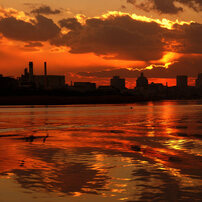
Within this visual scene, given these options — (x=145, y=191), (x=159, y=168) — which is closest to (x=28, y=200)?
(x=145, y=191)

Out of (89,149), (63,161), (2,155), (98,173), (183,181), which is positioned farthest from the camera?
(89,149)

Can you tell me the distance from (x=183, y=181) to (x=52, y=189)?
14.0 ft

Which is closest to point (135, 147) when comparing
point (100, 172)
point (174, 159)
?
point (174, 159)

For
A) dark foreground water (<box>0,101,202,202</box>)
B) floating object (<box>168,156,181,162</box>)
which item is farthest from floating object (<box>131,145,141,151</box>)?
floating object (<box>168,156,181,162</box>)

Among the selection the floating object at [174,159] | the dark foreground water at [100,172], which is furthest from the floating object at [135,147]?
the floating object at [174,159]

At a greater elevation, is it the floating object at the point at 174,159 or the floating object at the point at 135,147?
the floating object at the point at 174,159

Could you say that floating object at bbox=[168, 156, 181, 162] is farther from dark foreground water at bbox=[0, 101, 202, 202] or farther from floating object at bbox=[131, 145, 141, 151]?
floating object at bbox=[131, 145, 141, 151]

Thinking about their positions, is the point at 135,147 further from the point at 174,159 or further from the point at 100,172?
the point at 100,172

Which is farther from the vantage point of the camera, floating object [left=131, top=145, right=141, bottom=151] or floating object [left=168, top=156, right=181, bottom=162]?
floating object [left=131, top=145, right=141, bottom=151]

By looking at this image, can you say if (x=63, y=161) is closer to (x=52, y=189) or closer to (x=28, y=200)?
(x=52, y=189)

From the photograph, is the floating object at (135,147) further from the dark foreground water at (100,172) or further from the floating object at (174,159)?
the floating object at (174,159)

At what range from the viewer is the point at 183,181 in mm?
12703

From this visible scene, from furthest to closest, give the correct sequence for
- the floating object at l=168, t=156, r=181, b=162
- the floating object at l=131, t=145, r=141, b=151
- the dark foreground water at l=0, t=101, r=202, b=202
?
1. the floating object at l=131, t=145, r=141, b=151
2. the floating object at l=168, t=156, r=181, b=162
3. the dark foreground water at l=0, t=101, r=202, b=202

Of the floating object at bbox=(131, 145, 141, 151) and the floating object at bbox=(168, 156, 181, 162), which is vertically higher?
the floating object at bbox=(168, 156, 181, 162)
